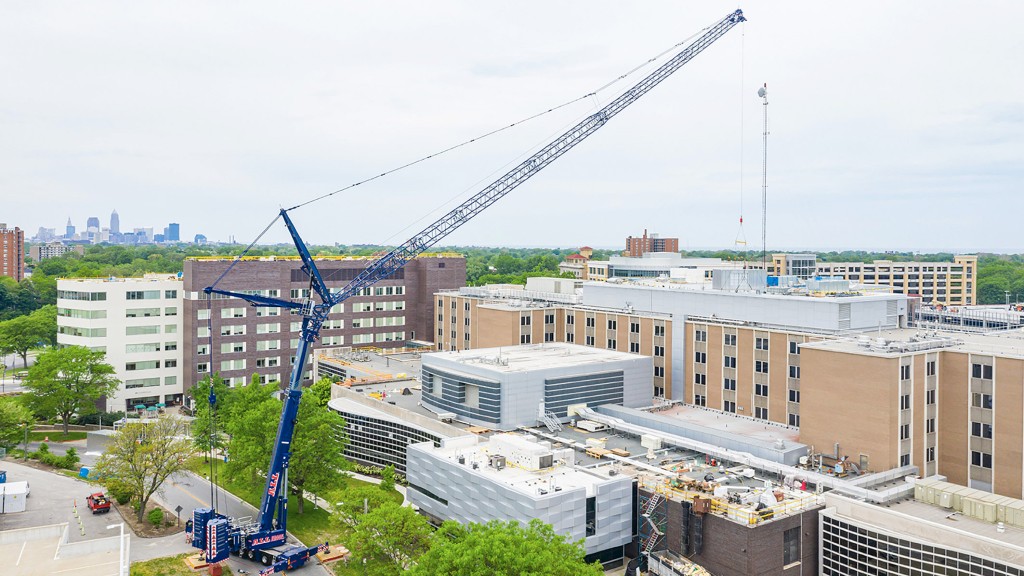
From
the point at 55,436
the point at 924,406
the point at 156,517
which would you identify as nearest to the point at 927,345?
the point at 924,406

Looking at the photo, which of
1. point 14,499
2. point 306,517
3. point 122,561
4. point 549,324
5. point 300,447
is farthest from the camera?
point 549,324

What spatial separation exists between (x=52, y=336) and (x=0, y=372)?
12.8 meters

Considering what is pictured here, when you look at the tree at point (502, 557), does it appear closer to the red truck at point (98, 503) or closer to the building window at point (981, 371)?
the building window at point (981, 371)

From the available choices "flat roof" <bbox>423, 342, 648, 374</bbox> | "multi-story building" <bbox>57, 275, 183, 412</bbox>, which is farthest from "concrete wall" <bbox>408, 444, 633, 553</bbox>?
"multi-story building" <bbox>57, 275, 183, 412</bbox>

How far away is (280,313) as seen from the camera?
119938mm

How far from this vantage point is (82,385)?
315 feet

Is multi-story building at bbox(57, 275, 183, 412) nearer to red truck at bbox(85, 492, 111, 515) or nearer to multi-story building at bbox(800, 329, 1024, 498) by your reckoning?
red truck at bbox(85, 492, 111, 515)

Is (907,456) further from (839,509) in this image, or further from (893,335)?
(893,335)

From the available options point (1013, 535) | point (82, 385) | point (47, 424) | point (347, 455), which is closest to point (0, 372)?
point (47, 424)

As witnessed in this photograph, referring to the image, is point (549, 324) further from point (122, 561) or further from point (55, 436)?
point (55, 436)

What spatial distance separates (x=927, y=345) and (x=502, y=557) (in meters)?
40.2

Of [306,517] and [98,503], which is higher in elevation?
[98,503]

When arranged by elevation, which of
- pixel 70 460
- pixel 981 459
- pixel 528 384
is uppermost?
pixel 528 384

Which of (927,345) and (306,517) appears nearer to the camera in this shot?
(927,345)
